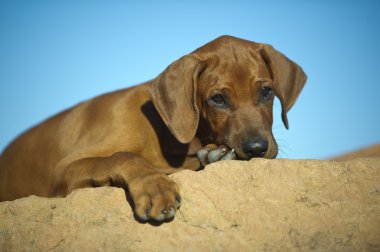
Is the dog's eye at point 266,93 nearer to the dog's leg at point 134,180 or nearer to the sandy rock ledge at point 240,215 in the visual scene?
the sandy rock ledge at point 240,215

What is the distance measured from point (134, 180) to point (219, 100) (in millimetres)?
2147

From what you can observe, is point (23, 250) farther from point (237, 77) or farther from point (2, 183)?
point (2, 183)

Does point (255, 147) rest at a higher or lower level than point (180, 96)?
lower

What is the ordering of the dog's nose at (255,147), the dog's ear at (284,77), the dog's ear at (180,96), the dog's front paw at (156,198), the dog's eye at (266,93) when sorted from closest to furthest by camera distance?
1. the dog's front paw at (156,198)
2. the dog's nose at (255,147)
3. the dog's ear at (180,96)
4. the dog's eye at (266,93)
5. the dog's ear at (284,77)

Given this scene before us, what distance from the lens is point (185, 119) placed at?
6.02 m

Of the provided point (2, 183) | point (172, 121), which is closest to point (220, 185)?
point (172, 121)

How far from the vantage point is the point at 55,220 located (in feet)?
14.5

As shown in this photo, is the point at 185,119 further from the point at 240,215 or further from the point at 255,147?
the point at 240,215

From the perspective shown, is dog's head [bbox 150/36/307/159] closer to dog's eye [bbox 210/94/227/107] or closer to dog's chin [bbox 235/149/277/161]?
dog's eye [bbox 210/94/227/107]

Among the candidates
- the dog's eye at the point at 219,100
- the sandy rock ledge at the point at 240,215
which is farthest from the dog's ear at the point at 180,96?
the sandy rock ledge at the point at 240,215

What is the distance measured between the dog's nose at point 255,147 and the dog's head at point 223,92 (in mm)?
184

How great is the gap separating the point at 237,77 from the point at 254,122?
29.8 inches

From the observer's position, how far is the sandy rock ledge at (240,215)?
3953 mm

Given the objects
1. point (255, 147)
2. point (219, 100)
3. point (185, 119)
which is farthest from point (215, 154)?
point (219, 100)
